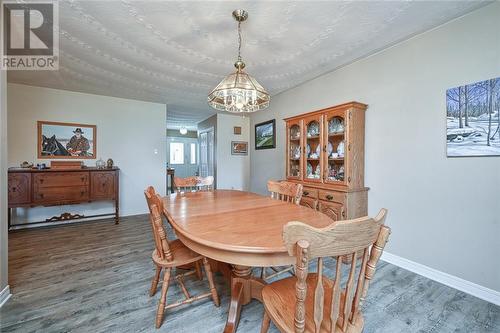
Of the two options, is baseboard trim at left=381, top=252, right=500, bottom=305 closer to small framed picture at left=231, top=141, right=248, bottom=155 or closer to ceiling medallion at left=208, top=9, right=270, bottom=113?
ceiling medallion at left=208, top=9, right=270, bottom=113

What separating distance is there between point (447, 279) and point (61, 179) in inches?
205

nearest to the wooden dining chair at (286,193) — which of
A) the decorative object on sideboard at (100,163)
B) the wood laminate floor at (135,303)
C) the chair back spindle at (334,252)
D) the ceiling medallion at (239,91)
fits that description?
the wood laminate floor at (135,303)

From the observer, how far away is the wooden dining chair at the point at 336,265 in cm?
74

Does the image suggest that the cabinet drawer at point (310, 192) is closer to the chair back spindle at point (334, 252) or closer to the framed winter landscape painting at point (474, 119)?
the framed winter landscape painting at point (474, 119)

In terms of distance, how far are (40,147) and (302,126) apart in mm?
4486

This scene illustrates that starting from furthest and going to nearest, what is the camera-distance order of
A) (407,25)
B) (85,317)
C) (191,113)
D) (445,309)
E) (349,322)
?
(191,113)
(407,25)
(445,309)
(85,317)
(349,322)

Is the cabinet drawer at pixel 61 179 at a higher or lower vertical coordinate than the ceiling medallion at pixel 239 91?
lower

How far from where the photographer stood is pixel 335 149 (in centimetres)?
279

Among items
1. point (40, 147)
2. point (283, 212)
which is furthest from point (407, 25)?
point (40, 147)

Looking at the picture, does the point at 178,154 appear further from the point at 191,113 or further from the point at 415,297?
the point at 415,297

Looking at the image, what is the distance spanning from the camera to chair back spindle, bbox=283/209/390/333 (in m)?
0.74

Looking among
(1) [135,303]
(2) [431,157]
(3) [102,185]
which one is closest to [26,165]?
(3) [102,185]

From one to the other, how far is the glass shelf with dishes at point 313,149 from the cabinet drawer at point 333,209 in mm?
378

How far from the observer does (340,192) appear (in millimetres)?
2479
